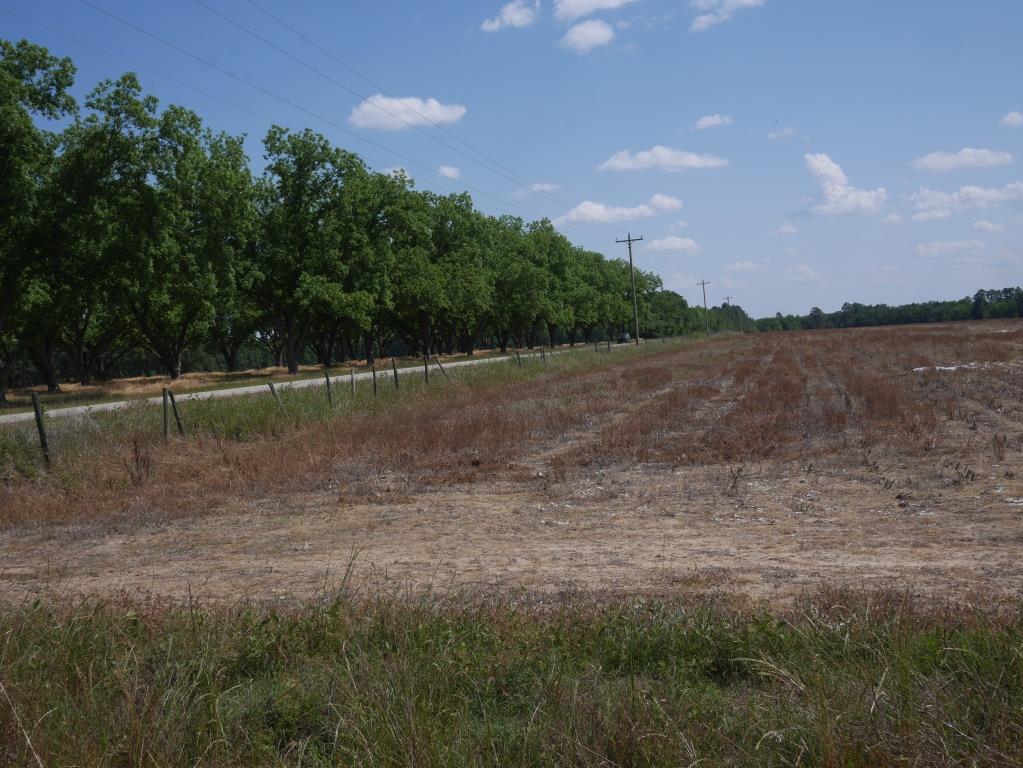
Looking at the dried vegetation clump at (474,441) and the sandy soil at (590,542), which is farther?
the dried vegetation clump at (474,441)

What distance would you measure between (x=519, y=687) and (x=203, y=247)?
43496mm

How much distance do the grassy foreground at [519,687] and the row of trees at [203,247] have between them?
33.7 m

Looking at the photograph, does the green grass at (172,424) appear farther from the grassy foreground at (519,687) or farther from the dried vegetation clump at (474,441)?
the grassy foreground at (519,687)

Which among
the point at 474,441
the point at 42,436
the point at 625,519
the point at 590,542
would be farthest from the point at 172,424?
the point at 590,542

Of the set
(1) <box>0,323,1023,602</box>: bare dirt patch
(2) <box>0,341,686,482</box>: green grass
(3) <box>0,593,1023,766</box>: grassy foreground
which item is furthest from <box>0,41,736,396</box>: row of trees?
(3) <box>0,593,1023,766</box>: grassy foreground

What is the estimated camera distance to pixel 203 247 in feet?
145

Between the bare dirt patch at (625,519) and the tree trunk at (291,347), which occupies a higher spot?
the tree trunk at (291,347)

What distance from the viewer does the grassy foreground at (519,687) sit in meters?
3.75

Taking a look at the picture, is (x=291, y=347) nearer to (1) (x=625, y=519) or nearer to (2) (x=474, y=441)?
(2) (x=474, y=441)

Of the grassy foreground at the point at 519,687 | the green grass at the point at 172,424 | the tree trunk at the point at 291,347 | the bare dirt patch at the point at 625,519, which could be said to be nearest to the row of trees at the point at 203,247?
the tree trunk at the point at 291,347

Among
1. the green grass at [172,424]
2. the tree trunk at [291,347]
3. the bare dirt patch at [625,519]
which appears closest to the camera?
the bare dirt patch at [625,519]

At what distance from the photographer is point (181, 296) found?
47625 mm

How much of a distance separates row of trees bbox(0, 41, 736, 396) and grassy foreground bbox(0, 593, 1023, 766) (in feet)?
110

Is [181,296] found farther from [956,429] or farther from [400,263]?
[956,429]
